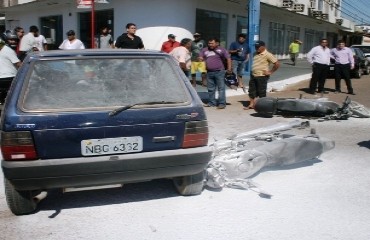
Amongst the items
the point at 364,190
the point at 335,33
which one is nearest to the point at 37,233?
the point at 364,190

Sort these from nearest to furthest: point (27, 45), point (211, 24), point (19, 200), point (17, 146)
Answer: point (17, 146) → point (19, 200) → point (27, 45) → point (211, 24)

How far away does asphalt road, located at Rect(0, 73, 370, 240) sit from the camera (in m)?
3.28

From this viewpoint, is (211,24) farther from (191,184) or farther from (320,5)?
(320,5)

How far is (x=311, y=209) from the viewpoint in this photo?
377cm

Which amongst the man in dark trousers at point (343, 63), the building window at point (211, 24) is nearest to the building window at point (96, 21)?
the building window at point (211, 24)

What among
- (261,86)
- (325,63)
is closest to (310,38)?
(325,63)

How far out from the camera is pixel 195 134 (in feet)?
12.1

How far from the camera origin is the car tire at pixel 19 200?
3529 mm

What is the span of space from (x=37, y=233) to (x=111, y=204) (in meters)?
0.81

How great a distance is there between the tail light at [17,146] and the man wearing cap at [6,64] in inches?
197

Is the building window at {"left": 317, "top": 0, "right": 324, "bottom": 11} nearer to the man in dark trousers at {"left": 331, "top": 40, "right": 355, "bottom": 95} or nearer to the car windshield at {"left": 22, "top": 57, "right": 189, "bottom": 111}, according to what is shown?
the man in dark trousers at {"left": 331, "top": 40, "right": 355, "bottom": 95}

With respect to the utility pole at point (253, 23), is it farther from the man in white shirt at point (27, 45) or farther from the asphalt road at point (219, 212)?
the asphalt road at point (219, 212)

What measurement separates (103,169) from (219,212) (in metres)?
1.14

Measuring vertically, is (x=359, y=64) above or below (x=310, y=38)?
below
